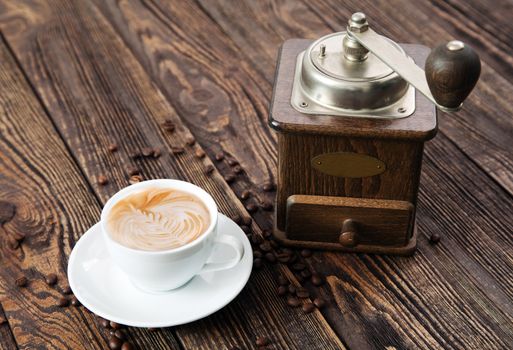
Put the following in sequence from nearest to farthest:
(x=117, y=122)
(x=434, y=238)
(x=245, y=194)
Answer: (x=434, y=238)
(x=245, y=194)
(x=117, y=122)

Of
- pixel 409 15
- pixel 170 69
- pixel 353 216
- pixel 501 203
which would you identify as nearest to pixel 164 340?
pixel 353 216

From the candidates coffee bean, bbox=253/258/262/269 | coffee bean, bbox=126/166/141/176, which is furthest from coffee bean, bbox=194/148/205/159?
coffee bean, bbox=253/258/262/269

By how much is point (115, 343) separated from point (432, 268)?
0.61 metres

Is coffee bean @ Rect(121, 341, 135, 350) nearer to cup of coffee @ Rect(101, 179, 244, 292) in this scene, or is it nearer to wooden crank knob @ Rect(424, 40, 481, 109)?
cup of coffee @ Rect(101, 179, 244, 292)

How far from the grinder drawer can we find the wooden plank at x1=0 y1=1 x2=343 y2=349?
0.11 meters

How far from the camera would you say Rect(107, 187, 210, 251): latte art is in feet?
4.34

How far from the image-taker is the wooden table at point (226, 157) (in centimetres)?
139

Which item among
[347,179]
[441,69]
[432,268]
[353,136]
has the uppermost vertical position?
[441,69]

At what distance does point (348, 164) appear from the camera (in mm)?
1406

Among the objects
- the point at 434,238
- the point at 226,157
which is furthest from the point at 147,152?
the point at 434,238

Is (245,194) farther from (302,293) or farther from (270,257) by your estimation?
(302,293)

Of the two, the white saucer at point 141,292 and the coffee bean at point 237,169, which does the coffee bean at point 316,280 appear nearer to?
the white saucer at point 141,292

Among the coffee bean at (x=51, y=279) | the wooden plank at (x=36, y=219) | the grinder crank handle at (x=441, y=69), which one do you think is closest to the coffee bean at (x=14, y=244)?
the wooden plank at (x=36, y=219)

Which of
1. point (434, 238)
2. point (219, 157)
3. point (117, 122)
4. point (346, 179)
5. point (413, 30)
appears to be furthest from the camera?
point (413, 30)
